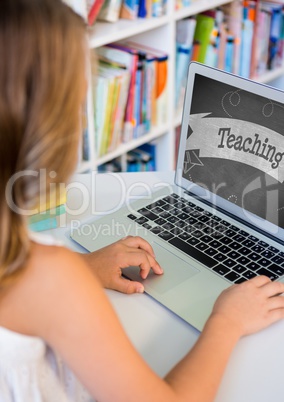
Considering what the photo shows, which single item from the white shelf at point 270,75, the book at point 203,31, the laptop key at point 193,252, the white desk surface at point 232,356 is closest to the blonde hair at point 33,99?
the white desk surface at point 232,356

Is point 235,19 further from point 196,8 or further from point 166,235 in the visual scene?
point 166,235

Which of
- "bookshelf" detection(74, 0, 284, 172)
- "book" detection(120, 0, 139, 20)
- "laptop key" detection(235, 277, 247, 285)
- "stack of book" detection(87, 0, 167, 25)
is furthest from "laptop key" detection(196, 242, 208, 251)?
"book" detection(120, 0, 139, 20)

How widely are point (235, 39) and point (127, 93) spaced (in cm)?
64

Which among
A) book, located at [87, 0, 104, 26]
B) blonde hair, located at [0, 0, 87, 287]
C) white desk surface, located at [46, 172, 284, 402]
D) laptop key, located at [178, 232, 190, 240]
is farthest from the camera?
book, located at [87, 0, 104, 26]

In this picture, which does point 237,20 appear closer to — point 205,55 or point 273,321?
point 205,55

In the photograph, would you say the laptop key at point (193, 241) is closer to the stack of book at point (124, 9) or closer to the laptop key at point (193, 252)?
the laptop key at point (193, 252)

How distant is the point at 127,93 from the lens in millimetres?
1910

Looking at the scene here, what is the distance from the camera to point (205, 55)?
218 centimetres

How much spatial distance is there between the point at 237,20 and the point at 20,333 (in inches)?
74.3

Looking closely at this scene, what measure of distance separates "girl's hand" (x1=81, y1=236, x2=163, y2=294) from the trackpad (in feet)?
0.04

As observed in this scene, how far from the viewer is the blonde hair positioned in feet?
1.90

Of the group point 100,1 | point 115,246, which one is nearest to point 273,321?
point 115,246

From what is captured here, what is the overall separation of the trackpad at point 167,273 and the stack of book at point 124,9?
3.29 ft

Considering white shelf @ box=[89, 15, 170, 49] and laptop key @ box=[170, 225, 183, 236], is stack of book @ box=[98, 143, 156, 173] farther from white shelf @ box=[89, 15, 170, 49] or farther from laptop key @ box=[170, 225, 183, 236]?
laptop key @ box=[170, 225, 183, 236]
